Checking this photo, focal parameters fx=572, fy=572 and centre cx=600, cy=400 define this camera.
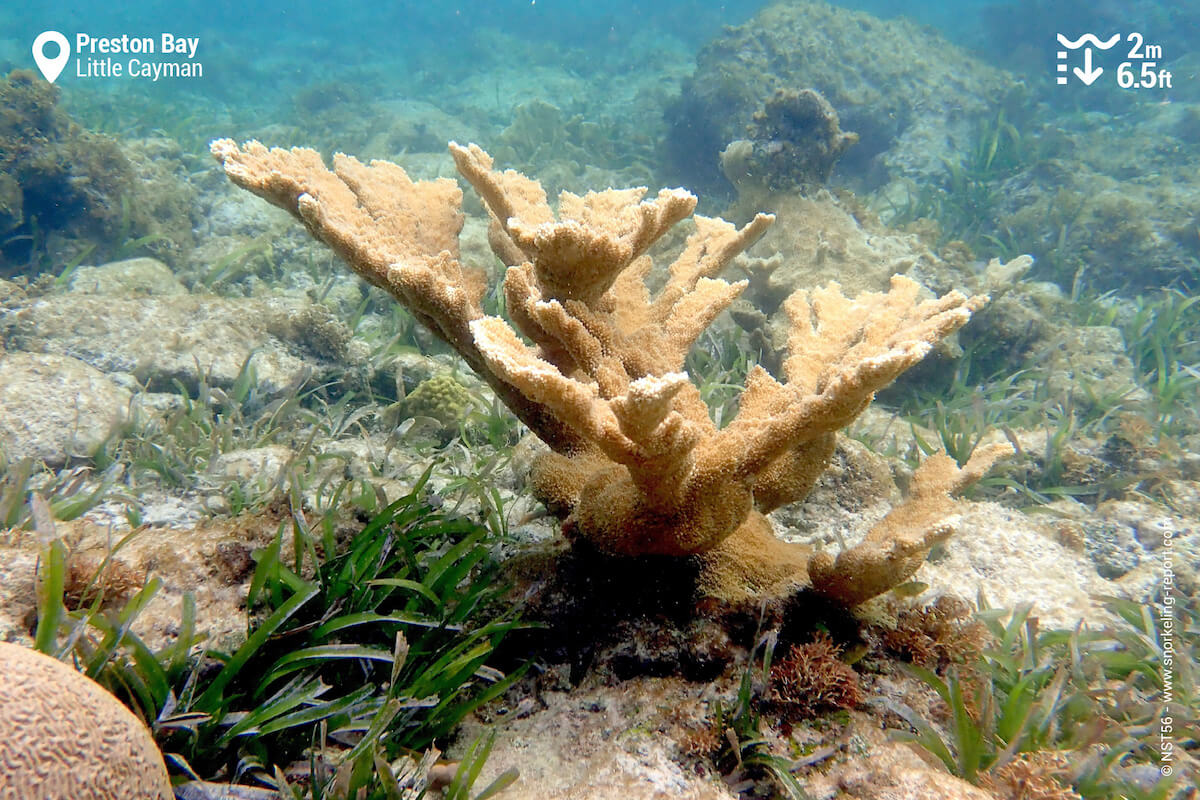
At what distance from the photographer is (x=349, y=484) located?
3227 mm

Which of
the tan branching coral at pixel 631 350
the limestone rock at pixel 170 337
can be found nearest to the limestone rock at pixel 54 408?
the limestone rock at pixel 170 337

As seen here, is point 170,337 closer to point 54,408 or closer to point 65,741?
point 54,408

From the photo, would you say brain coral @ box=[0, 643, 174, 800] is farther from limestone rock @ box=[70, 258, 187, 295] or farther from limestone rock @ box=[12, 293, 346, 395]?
limestone rock @ box=[70, 258, 187, 295]

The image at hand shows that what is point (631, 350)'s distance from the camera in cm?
237

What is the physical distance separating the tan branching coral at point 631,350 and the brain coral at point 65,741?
140 cm

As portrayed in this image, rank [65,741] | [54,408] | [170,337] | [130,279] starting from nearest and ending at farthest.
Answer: [65,741], [54,408], [170,337], [130,279]

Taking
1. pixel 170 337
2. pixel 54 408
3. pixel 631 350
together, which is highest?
pixel 631 350

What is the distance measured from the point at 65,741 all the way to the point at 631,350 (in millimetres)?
2032

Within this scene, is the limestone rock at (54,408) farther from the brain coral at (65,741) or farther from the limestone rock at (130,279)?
the brain coral at (65,741)

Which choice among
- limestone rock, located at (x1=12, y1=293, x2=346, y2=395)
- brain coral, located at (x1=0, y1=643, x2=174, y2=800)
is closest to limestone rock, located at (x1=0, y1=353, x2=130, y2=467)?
limestone rock, located at (x1=12, y1=293, x2=346, y2=395)

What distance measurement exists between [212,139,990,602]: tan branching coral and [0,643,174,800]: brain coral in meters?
1.40

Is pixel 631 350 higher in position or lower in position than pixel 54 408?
higher

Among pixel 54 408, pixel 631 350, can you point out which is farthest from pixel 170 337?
pixel 631 350

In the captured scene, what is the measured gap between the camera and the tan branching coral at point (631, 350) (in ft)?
5.90
